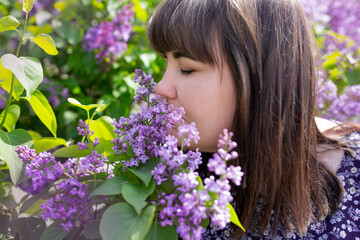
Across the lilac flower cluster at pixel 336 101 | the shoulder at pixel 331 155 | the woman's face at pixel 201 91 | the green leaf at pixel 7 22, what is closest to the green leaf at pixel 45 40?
the green leaf at pixel 7 22

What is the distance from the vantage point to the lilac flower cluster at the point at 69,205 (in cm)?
81

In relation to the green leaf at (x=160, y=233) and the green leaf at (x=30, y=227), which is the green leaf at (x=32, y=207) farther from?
the green leaf at (x=160, y=233)

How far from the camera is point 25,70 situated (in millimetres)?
886

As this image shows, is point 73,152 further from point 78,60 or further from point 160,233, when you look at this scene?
point 78,60

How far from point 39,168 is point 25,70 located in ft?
0.67

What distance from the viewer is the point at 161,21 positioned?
117 cm

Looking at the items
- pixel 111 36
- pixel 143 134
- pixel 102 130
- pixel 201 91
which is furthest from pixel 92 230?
pixel 111 36

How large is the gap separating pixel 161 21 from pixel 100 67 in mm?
1056

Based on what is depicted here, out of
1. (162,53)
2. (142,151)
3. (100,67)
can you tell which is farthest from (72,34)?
(142,151)

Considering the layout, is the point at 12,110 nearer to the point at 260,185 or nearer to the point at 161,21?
the point at 161,21

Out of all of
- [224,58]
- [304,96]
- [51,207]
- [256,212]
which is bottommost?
[256,212]

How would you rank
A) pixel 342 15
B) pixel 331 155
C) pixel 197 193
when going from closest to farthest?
pixel 197 193
pixel 331 155
pixel 342 15

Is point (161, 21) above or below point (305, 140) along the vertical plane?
above

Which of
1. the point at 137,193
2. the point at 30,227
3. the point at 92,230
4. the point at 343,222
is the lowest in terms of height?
the point at 343,222
